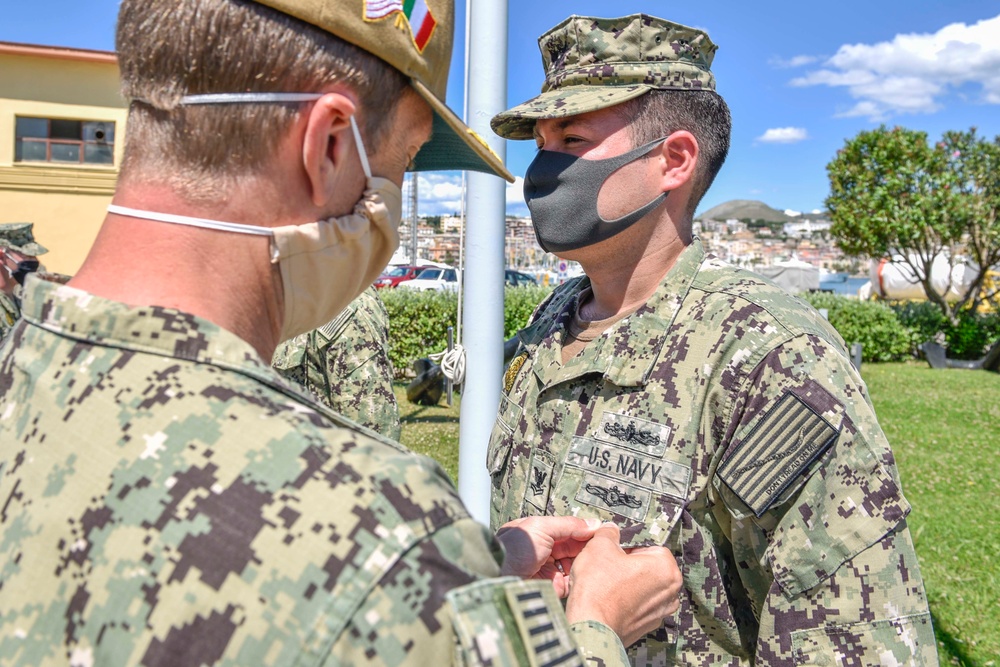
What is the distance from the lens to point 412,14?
3.61 feet

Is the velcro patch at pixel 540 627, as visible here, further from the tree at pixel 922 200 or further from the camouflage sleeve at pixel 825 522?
the tree at pixel 922 200

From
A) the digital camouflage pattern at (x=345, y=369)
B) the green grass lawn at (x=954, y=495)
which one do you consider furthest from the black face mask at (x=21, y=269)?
the green grass lawn at (x=954, y=495)

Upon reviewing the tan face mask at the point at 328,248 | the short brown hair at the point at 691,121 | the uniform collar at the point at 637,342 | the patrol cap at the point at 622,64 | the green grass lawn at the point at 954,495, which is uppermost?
the patrol cap at the point at 622,64

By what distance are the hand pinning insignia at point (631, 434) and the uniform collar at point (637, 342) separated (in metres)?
0.11

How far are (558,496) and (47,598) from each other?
53.2 inches

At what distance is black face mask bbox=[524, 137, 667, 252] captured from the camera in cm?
222

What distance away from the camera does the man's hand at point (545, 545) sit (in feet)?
4.68

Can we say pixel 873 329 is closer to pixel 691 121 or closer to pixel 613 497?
pixel 691 121

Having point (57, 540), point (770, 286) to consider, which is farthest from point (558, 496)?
point (57, 540)

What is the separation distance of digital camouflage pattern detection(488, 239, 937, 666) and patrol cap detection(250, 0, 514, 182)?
2.69ft

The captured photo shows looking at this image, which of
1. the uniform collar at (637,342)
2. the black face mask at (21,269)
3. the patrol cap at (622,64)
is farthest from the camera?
the black face mask at (21,269)

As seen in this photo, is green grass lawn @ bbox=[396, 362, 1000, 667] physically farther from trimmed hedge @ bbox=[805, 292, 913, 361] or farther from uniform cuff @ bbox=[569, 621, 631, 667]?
uniform cuff @ bbox=[569, 621, 631, 667]

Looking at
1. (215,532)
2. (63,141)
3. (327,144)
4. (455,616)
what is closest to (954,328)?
(327,144)

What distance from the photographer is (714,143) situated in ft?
7.57
